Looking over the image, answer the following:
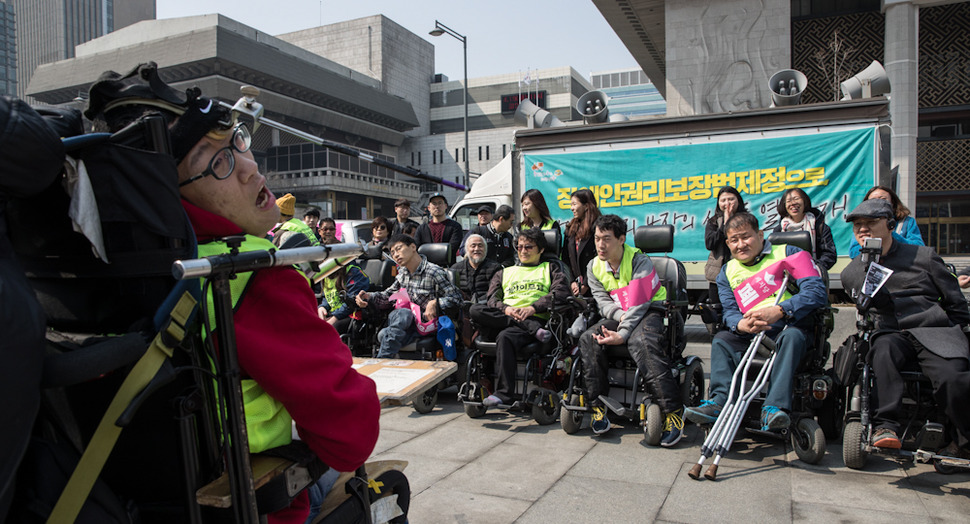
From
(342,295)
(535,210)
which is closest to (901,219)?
(535,210)

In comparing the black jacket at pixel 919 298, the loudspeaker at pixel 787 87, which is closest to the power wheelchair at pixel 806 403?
the black jacket at pixel 919 298

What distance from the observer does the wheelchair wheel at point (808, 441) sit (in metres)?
4.21

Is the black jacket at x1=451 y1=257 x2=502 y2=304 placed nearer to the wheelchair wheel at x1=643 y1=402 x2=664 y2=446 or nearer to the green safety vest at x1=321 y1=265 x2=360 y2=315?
the green safety vest at x1=321 y1=265 x2=360 y2=315

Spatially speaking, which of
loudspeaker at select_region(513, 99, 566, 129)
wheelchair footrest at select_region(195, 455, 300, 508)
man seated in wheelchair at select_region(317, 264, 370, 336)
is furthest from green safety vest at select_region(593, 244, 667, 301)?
loudspeaker at select_region(513, 99, 566, 129)

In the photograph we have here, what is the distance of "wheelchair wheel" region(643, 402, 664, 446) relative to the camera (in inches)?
187

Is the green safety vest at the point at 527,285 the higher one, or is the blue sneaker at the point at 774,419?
the green safety vest at the point at 527,285

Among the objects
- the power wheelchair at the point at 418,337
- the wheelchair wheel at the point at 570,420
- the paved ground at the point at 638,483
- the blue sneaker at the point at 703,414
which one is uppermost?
the power wheelchair at the point at 418,337

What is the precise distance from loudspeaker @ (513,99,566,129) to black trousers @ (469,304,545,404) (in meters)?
5.68

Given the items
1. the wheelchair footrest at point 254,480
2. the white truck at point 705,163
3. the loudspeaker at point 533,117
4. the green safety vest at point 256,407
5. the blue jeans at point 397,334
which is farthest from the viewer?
the loudspeaker at point 533,117

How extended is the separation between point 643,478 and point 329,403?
3.10 metres

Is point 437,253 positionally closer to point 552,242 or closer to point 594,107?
point 552,242

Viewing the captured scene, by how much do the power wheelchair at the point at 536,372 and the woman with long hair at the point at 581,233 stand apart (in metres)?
0.84

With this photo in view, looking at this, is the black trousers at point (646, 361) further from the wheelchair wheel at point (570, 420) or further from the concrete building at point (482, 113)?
the concrete building at point (482, 113)

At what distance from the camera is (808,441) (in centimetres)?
427
